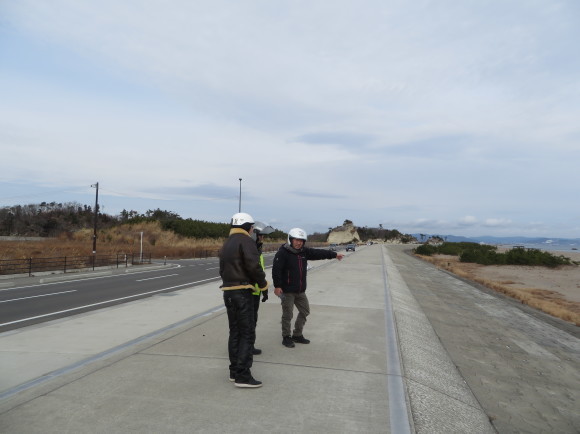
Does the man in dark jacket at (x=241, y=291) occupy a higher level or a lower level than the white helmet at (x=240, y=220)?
lower

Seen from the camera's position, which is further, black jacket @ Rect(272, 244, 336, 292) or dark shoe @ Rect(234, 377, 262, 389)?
black jacket @ Rect(272, 244, 336, 292)

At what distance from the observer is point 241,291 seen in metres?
4.46

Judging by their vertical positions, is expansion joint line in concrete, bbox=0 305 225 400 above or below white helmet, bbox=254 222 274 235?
below

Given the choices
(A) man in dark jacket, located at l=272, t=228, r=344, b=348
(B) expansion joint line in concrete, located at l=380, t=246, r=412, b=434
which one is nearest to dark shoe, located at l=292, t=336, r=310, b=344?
(A) man in dark jacket, located at l=272, t=228, r=344, b=348

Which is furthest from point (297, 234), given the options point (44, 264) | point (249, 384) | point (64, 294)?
point (44, 264)

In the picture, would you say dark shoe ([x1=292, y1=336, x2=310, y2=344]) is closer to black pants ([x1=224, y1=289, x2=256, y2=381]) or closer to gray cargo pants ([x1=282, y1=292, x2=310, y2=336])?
gray cargo pants ([x1=282, y1=292, x2=310, y2=336])

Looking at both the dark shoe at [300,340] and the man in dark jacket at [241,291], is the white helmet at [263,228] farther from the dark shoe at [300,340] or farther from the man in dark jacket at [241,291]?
the dark shoe at [300,340]

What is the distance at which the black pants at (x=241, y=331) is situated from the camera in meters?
4.39

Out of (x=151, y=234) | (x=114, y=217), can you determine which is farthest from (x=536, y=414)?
(x=114, y=217)

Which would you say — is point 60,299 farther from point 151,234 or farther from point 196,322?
point 151,234

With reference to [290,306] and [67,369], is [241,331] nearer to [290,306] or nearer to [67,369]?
[290,306]

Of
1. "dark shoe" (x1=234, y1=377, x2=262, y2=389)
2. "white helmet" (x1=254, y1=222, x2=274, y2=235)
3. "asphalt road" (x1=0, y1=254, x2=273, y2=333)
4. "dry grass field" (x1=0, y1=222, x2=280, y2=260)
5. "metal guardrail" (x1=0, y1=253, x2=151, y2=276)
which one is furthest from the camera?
"dry grass field" (x1=0, y1=222, x2=280, y2=260)

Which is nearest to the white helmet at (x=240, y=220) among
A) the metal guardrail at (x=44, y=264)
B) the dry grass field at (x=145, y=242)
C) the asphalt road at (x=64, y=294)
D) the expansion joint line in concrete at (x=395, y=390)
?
Result: the expansion joint line in concrete at (x=395, y=390)

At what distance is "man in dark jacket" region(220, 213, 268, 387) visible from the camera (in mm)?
4395
